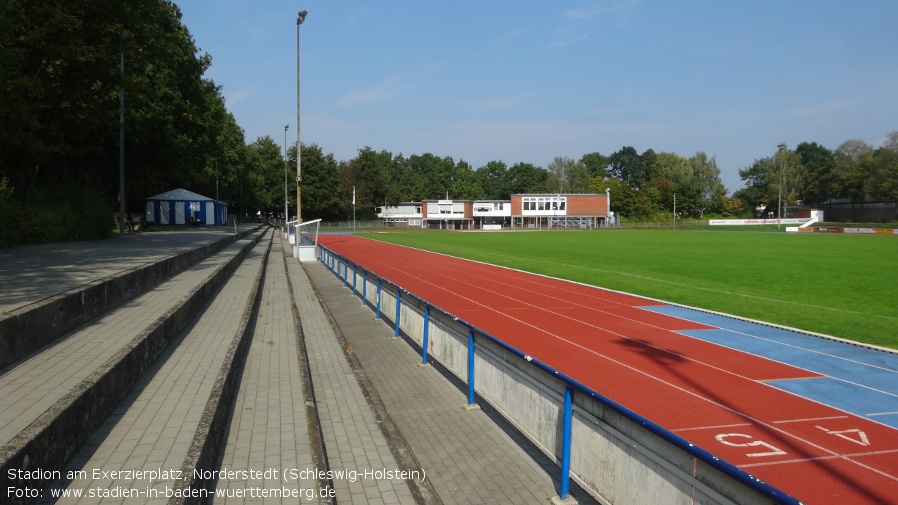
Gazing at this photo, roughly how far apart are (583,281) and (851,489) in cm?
1631

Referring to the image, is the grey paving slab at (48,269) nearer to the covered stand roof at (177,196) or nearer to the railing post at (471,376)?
the railing post at (471,376)

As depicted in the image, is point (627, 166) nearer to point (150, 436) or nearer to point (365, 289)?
point (365, 289)

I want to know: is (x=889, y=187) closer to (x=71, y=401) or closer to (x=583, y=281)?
(x=583, y=281)

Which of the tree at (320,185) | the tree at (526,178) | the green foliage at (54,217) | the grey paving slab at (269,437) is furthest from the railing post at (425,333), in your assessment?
the tree at (526,178)

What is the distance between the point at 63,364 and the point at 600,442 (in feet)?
18.1

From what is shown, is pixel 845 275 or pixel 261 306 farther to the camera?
pixel 845 275

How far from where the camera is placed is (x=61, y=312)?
780cm

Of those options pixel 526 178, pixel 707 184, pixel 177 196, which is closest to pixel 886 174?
pixel 707 184

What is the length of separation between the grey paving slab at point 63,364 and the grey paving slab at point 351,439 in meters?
2.45

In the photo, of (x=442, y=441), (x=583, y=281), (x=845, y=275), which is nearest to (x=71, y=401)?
(x=442, y=441)

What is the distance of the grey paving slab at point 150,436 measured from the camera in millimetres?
4172

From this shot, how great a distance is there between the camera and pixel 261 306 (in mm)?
14664

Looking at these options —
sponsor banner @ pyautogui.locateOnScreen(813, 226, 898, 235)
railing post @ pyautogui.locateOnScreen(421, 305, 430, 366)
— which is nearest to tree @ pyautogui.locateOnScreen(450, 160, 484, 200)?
sponsor banner @ pyautogui.locateOnScreen(813, 226, 898, 235)

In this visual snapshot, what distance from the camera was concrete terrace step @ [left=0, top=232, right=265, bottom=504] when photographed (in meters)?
4.09
